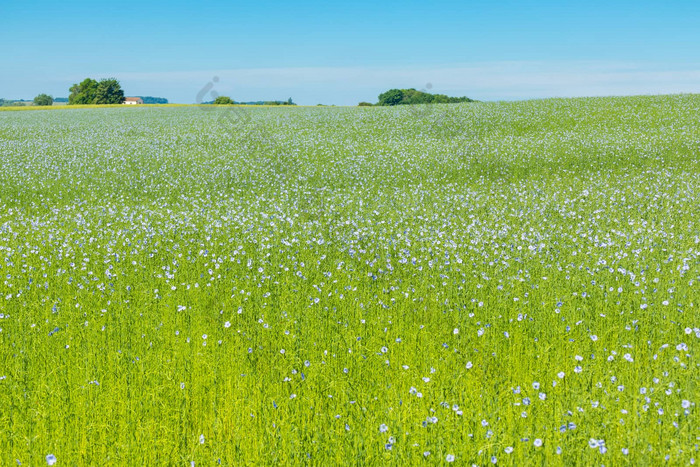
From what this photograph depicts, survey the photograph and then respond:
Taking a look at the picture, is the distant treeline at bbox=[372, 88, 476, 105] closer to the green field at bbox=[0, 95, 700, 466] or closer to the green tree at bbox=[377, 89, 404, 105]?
the green tree at bbox=[377, 89, 404, 105]

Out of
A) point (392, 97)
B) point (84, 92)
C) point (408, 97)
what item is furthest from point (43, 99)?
point (408, 97)

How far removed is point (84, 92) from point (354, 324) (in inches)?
4505

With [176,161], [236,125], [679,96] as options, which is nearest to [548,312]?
[176,161]

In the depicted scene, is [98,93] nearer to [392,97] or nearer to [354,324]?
[392,97]

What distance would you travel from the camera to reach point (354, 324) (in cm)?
661

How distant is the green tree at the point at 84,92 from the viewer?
104062 millimetres

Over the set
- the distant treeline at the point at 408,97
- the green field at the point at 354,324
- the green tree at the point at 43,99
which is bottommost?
the green field at the point at 354,324

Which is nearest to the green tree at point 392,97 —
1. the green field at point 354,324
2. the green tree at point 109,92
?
the green tree at point 109,92

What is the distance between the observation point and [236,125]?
3416cm

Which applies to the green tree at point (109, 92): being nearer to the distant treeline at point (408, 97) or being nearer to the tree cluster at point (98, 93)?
the tree cluster at point (98, 93)

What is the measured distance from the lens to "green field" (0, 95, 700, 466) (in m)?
4.20

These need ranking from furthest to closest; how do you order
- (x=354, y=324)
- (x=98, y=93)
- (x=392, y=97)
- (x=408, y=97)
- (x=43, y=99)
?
(x=43, y=99)
(x=98, y=93)
(x=392, y=97)
(x=408, y=97)
(x=354, y=324)

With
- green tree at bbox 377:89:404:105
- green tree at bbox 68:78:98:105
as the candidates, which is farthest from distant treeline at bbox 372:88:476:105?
green tree at bbox 68:78:98:105

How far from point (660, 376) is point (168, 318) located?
18.0ft
